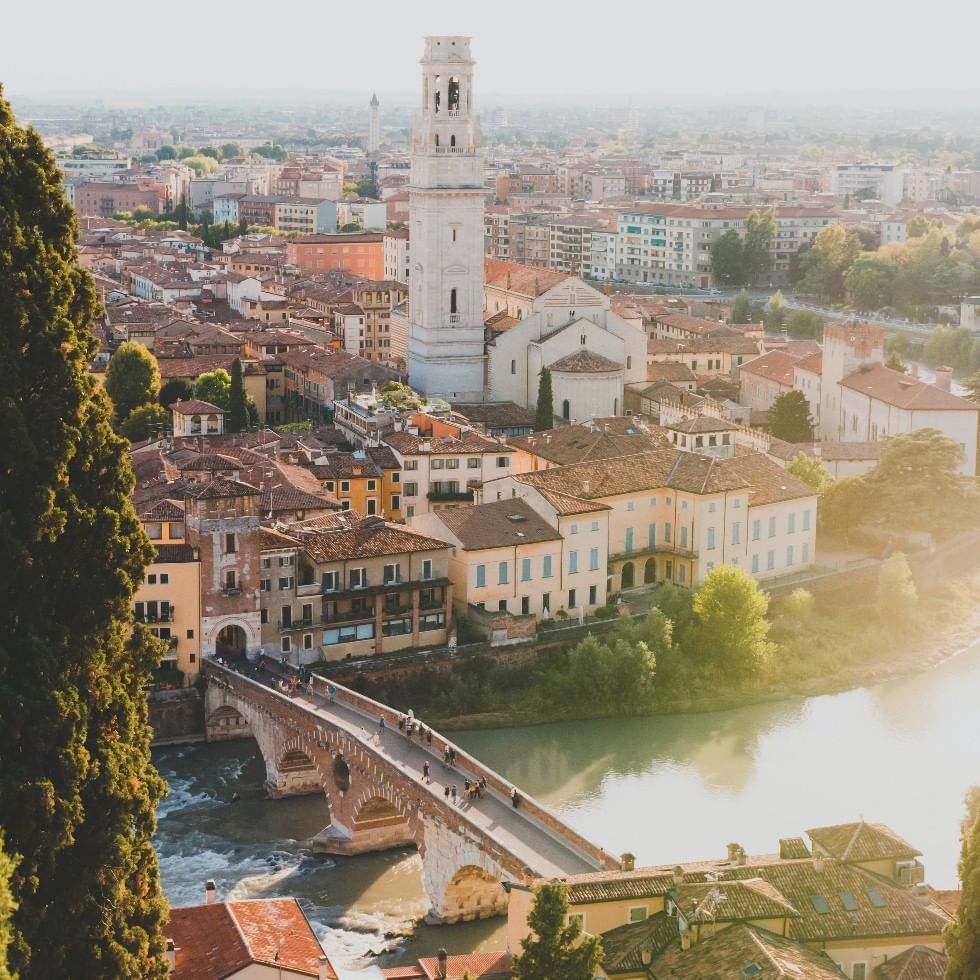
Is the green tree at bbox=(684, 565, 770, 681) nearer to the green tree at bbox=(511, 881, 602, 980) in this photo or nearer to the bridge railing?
the bridge railing

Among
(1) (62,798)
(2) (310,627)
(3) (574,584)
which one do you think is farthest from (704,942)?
(3) (574,584)

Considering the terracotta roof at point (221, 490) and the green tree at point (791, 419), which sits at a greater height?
the terracotta roof at point (221, 490)

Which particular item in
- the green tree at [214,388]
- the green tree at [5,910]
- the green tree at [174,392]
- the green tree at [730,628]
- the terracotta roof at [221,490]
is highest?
the green tree at [5,910]

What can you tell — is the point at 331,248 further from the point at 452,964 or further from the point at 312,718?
the point at 452,964

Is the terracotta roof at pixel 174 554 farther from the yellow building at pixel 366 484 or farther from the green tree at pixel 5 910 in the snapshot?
the green tree at pixel 5 910

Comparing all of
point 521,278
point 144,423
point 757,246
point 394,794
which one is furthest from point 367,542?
point 757,246

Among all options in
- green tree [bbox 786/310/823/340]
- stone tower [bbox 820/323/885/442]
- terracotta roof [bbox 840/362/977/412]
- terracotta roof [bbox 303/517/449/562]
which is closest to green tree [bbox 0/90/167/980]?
terracotta roof [bbox 303/517/449/562]

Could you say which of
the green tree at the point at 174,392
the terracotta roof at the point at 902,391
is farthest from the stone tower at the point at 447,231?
the terracotta roof at the point at 902,391
